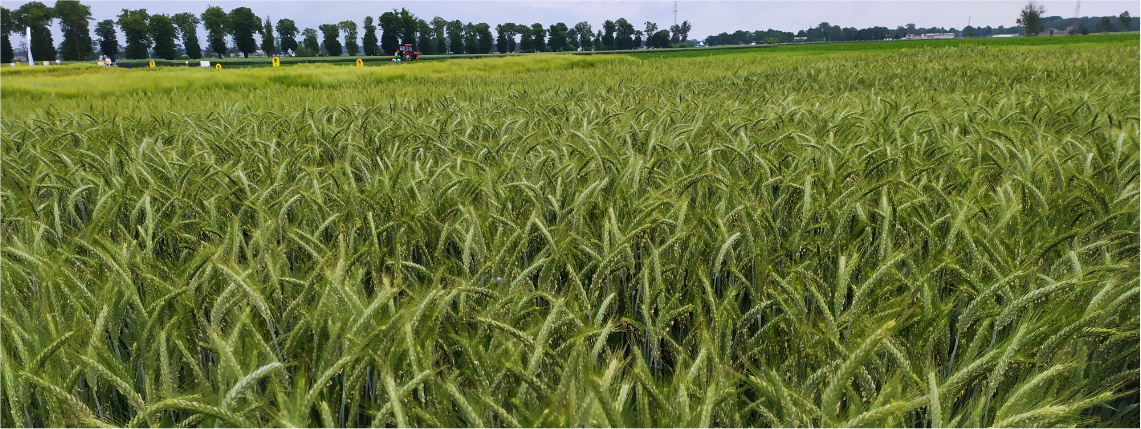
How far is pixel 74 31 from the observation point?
205ft

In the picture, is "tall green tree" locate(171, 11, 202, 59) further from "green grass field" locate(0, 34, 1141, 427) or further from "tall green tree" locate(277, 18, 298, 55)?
"green grass field" locate(0, 34, 1141, 427)

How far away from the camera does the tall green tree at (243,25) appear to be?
238 ft

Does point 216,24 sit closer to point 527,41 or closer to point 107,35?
point 107,35

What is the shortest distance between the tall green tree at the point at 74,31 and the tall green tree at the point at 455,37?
3296 centimetres

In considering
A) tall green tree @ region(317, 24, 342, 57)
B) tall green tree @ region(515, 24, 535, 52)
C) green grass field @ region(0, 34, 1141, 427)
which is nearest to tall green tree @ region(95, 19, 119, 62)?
tall green tree @ region(317, 24, 342, 57)

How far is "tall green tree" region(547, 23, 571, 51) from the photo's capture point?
2520 inches

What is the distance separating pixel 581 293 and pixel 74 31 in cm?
8369

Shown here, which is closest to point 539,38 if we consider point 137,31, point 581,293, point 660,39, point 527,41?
point 527,41

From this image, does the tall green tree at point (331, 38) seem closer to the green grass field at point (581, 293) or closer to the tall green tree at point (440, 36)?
the tall green tree at point (440, 36)

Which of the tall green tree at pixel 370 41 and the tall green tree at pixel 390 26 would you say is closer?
the tall green tree at pixel 390 26

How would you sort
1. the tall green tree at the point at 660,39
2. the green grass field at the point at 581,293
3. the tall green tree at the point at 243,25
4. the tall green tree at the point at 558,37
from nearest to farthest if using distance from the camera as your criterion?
the green grass field at the point at 581,293 → the tall green tree at the point at 558,37 → the tall green tree at the point at 243,25 → the tall green tree at the point at 660,39

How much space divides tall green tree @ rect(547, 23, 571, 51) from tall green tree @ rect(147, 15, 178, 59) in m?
46.6

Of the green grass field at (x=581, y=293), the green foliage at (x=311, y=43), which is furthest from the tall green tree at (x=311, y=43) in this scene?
the green grass field at (x=581, y=293)

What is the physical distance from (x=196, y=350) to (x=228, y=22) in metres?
86.5
